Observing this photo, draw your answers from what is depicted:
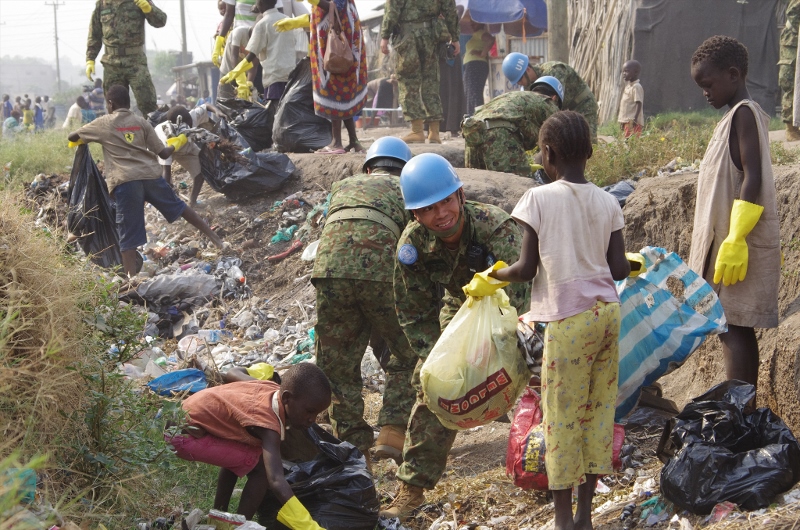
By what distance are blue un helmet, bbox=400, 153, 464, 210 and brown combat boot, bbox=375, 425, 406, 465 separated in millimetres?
1505

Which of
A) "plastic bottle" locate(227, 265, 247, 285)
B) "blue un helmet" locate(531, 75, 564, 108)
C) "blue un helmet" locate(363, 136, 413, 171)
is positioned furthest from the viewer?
"plastic bottle" locate(227, 265, 247, 285)

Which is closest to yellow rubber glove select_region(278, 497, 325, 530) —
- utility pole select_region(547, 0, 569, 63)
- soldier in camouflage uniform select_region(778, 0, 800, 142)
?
soldier in camouflage uniform select_region(778, 0, 800, 142)

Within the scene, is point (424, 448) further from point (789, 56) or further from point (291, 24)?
point (789, 56)

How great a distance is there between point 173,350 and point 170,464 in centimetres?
359

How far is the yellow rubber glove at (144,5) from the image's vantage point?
9.73 m

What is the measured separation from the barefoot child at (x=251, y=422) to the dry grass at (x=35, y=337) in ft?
1.81

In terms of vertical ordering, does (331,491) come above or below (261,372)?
below

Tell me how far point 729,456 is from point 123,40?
879 centimetres

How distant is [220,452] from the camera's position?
3.46 m

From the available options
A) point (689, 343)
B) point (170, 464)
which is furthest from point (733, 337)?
point (170, 464)

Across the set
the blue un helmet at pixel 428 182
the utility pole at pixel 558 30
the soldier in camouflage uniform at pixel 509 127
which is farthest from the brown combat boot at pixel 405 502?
the utility pole at pixel 558 30

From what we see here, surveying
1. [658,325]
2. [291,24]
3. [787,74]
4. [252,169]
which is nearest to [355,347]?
[658,325]

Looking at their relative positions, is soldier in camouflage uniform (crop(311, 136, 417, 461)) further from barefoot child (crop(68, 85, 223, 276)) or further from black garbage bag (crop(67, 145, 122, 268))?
black garbage bag (crop(67, 145, 122, 268))

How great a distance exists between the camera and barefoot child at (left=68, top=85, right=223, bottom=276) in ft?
23.9
